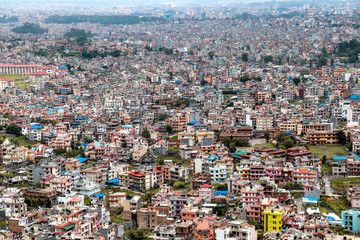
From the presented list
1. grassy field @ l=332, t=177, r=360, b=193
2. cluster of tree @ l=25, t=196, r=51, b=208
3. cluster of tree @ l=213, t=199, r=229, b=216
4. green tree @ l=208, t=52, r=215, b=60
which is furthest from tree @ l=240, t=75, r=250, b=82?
cluster of tree @ l=25, t=196, r=51, b=208

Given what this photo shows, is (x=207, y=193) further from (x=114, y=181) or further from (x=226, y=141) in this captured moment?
(x=226, y=141)

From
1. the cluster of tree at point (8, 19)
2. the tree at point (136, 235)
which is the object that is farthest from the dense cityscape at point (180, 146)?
the cluster of tree at point (8, 19)

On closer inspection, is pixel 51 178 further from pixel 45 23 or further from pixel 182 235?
pixel 45 23

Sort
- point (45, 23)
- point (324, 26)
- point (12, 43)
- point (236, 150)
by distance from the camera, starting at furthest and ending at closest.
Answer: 1. point (45, 23)
2. point (324, 26)
3. point (12, 43)
4. point (236, 150)

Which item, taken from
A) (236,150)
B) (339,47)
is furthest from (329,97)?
(339,47)

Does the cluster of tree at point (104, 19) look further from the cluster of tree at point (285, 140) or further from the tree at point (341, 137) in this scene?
the tree at point (341, 137)

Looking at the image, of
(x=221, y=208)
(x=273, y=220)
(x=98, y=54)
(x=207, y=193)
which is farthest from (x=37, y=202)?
(x=98, y=54)
